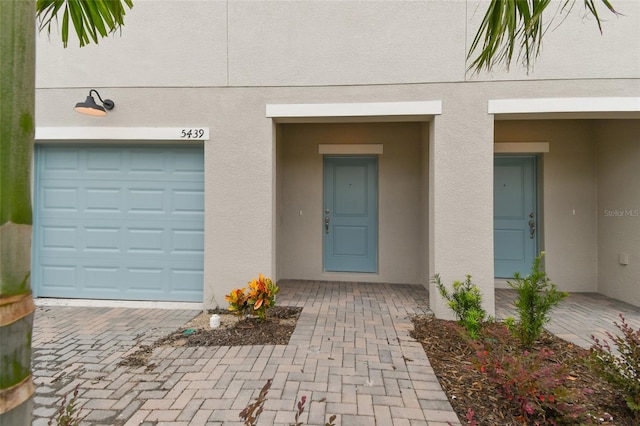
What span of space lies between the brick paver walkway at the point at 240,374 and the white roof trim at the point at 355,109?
8.71ft

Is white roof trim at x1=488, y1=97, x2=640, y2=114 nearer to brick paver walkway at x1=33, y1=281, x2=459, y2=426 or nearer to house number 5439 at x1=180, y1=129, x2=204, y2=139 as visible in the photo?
brick paver walkway at x1=33, y1=281, x2=459, y2=426

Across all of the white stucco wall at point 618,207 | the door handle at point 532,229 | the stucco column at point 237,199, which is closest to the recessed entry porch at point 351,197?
the stucco column at point 237,199

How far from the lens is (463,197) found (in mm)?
4176

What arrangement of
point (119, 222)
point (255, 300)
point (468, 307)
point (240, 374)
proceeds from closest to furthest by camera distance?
1. point (240, 374)
2. point (468, 307)
3. point (255, 300)
4. point (119, 222)

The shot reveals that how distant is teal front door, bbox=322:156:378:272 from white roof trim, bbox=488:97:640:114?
232 cm

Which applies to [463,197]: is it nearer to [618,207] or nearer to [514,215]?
[514,215]

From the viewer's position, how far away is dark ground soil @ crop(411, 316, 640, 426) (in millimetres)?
2184

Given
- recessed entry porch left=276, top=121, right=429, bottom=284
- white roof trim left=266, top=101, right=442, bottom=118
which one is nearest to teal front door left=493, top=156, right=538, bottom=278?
recessed entry porch left=276, top=121, right=429, bottom=284

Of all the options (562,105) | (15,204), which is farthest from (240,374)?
(562,105)

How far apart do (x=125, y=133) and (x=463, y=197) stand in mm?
4704

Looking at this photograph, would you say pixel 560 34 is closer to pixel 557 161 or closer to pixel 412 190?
pixel 557 161

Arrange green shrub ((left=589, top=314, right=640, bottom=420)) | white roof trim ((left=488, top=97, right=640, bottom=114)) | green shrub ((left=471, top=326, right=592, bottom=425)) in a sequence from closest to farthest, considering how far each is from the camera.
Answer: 1. green shrub ((left=471, top=326, right=592, bottom=425))
2. green shrub ((left=589, top=314, right=640, bottom=420))
3. white roof trim ((left=488, top=97, right=640, bottom=114))

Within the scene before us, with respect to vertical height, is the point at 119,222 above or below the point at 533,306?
above

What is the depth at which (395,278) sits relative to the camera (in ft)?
19.1
